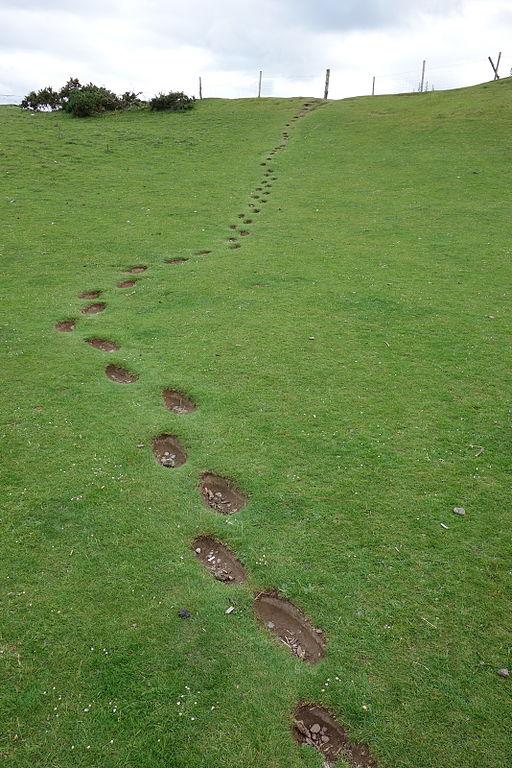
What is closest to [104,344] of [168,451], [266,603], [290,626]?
[168,451]

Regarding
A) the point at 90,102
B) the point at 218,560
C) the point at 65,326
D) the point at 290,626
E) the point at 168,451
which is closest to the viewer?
the point at 290,626

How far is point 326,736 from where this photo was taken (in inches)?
187

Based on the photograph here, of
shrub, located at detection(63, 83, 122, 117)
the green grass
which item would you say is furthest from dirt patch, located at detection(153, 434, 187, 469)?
shrub, located at detection(63, 83, 122, 117)

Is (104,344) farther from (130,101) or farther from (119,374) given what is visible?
(130,101)

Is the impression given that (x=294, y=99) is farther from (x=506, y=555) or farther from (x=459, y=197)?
(x=506, y=555)

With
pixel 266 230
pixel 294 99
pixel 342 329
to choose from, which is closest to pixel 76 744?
pixel 342 329

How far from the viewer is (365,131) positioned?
3225 cm

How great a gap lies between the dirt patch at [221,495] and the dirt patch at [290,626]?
4.82 ft

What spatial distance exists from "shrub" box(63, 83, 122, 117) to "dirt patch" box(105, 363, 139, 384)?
3586cm

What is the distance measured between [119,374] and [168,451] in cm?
286

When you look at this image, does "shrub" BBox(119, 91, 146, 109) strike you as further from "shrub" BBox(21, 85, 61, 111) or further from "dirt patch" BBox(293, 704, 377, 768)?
"dirt patch" BBox(293, 704, 377, 768)

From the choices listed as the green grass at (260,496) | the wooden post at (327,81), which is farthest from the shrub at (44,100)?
the green grass at (260,496)

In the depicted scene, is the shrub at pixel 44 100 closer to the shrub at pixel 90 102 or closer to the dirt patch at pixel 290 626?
the shrub at pixel 90 102

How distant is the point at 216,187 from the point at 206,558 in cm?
2152
